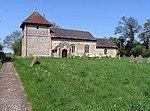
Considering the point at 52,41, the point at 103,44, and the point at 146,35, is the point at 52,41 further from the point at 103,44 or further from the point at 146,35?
the point at 146,35

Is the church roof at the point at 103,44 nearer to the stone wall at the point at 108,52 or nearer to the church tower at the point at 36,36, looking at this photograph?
the stone wall at the point at 108,52

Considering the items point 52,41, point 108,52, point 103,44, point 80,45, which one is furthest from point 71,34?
point 108,52

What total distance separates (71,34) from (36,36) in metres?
9.68

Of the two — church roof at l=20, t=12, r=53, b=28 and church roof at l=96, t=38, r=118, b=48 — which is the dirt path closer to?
church roof at l=20, t=12, r=53, b=28

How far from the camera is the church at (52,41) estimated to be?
46875 millimetres

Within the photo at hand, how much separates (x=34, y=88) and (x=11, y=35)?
84545mm

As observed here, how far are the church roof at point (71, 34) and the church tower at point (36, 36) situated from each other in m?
3.15

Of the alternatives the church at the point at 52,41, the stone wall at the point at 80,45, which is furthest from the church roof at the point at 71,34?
the stone wall at the point at 80,45

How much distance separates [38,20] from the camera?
1879 inches

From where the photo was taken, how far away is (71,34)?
178ft

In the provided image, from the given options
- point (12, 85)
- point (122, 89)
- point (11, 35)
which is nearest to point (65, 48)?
point (12, 85)

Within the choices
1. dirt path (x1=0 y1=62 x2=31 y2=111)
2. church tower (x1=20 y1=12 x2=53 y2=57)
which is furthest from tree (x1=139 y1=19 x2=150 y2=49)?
dirt path (x1=0 y1=62 x2=31 y2=111)

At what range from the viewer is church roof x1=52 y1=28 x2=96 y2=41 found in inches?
2045

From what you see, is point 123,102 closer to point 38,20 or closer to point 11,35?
point 38,20
